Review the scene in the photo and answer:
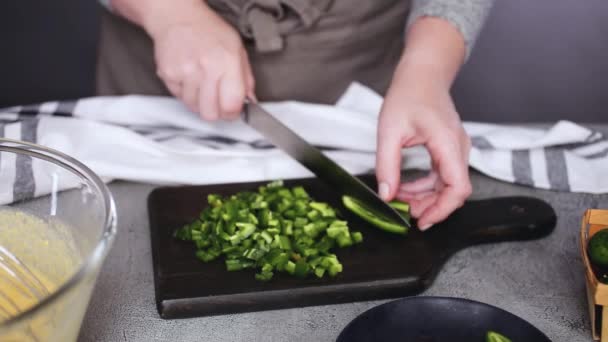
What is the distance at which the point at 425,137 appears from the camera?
130cm

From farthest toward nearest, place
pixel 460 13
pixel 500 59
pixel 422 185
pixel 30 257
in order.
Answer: pixel 500 59, pixel 460 13, pixel 422 185, pixel 30 257

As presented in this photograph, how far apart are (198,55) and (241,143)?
0.72 feet

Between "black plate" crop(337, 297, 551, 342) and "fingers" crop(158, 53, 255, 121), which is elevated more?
"fingers" crop(158, 53, 255, 121)

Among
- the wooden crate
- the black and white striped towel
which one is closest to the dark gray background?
the black and white striped towel

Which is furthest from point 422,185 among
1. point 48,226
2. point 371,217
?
point 48,226

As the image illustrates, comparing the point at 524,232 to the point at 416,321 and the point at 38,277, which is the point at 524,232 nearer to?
the point at 416,321

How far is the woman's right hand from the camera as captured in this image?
1402mm

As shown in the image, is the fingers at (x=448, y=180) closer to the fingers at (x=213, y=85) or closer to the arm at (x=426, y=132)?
the arm at (x=426, y=132)

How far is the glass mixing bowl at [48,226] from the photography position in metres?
0.81

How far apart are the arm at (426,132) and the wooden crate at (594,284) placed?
26 centimetres

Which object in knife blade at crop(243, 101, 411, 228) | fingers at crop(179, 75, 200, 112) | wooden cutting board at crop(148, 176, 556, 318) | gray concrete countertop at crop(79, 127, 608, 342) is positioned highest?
fingers at crop(179, 75, 200, 112)

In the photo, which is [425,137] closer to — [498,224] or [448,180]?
[448,180]

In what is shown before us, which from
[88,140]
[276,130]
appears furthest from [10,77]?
[276,130]

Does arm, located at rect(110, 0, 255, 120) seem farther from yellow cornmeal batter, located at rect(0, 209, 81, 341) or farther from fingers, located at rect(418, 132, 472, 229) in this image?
yellow cornmeal batter, located at rect(0, 209, 81, 341)
